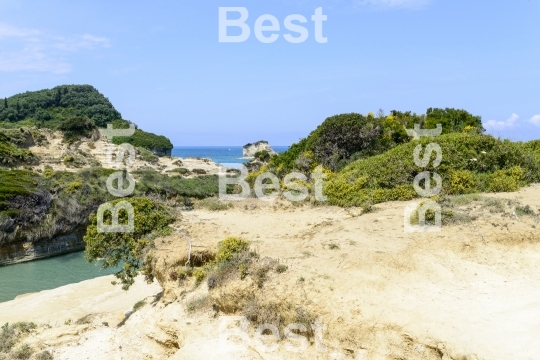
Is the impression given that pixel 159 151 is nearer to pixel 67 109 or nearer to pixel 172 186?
pixel 67 109

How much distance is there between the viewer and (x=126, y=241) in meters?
12.9

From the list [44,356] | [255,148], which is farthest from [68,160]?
[255,148]

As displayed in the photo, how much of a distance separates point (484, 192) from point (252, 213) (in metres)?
9.78

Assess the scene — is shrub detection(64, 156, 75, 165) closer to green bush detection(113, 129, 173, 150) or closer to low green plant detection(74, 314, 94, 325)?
low green plant detection(74, 314, 94, 325)

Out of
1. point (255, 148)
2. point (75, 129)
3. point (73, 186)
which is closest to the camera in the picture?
point (73, 186)

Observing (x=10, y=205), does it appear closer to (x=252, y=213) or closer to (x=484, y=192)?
(x=252, y=213)

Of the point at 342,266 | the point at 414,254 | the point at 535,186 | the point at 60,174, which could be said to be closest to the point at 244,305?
the point at 342,266

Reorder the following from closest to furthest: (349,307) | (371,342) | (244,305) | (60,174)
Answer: (371,342)
(349,307)
(244,305)
(60,174)

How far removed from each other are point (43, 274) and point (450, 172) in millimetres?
20728

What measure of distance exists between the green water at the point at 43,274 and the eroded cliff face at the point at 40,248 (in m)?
0.47

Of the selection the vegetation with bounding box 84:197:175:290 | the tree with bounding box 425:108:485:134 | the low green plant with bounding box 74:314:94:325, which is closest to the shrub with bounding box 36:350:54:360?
the low green plant with bounding box 74:314:94:325

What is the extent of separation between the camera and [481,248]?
11.2m

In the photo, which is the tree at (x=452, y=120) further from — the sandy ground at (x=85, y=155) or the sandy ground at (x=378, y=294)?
the sandy ground at (x=85, y=155)

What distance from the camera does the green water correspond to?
1984 cm
